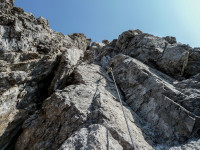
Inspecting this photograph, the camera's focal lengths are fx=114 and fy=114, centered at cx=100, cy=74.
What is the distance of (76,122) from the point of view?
6.66m

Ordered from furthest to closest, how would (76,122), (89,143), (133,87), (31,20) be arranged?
(31,20), (133,87), (76,122), (89,143)

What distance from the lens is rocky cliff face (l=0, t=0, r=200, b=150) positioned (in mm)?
6121

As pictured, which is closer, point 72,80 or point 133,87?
point 133,87

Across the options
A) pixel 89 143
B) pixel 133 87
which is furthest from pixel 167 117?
pixel 89 143

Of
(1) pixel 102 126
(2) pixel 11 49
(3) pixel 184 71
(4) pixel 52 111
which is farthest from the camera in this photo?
(3) pixel 184 71

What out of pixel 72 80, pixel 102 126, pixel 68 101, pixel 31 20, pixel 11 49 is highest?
pixel 31 20

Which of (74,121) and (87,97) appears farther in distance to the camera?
(87,97)

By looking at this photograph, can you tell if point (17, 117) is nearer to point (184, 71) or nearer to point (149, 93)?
point (149, 93)

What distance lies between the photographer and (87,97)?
→ 333 inches

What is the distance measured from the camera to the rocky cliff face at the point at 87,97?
241 inches

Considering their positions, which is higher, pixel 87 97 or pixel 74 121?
pixel 87 97

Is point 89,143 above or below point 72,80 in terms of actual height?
below

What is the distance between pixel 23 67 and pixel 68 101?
5.98 metres

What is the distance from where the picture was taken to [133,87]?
10016 mm
